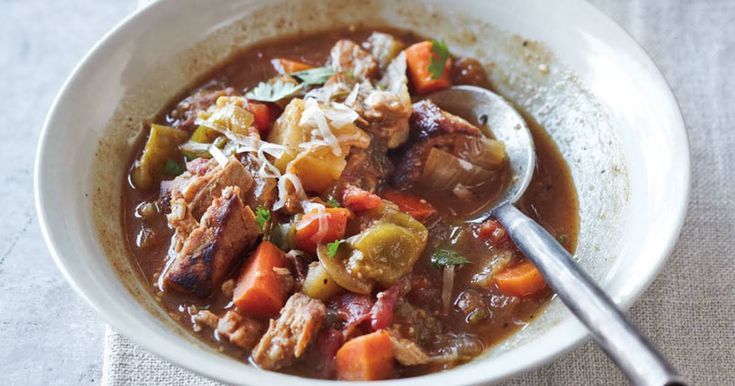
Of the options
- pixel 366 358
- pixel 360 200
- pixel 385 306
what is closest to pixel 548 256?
pixel 385 306

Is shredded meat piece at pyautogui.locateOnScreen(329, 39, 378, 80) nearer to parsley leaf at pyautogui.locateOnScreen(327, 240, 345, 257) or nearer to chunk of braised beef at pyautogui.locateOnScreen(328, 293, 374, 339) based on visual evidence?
parsley leaf at pyautogui.locateOnScreen(327, 240, 345, 257)

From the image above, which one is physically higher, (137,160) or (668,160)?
(668,160)

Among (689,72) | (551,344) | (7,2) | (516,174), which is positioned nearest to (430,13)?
(516,174)

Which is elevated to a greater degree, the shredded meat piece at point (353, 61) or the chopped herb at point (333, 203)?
the shredded meat piece at point (353, 61)

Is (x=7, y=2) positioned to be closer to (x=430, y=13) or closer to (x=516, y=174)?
(x=430, y=13)

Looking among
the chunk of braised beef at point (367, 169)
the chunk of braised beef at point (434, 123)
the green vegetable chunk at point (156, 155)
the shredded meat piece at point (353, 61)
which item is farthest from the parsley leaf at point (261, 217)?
the shredded meat piece at point (353, 61)

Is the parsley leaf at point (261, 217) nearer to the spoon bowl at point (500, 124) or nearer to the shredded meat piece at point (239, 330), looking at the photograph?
the shredded meat piece at point (239, 330)

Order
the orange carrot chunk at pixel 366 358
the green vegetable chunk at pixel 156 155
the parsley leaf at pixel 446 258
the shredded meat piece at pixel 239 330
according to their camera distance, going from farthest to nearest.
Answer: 1. the green vegetable chunk at pixel 156 155
2. the parsley leaf at pixel 446 258
3. the shredded meat piece at pixel 239 330
4. the orange carrot chunk at pixel 366 358
